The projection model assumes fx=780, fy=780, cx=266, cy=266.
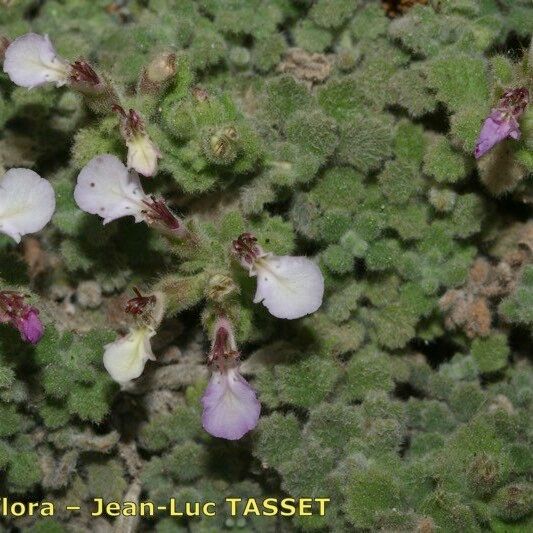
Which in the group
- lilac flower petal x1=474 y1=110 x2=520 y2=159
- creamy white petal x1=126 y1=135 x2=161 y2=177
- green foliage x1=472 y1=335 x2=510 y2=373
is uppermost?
lilac flower petal x1=474 y1=110 x2=520 y2=159

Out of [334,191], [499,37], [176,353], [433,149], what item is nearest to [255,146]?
[334,191]

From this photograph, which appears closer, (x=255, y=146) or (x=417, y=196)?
(x=255, y=146)

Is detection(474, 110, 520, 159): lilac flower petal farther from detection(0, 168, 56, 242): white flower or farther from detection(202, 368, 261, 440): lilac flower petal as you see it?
detection(0, 168, 56, 242): white flower

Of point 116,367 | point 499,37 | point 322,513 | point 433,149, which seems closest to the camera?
point 116,367

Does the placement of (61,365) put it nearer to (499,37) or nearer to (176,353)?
(176,353)

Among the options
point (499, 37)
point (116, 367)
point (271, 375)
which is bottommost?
point (271, 375)

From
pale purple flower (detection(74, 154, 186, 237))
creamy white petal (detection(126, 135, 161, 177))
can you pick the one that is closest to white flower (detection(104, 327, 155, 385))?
pale purple flower (detection(74, 154, 186, 237))

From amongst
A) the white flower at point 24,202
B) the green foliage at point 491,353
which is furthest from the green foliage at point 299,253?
the white flower at point 24,202

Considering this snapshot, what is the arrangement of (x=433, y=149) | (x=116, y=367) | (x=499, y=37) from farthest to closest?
(x=499, y=37), (x=433, y=149), (x=116, y=367)
